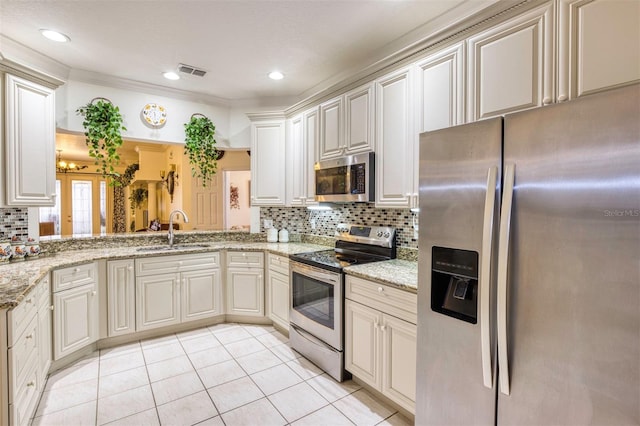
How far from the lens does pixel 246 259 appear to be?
3.47 m

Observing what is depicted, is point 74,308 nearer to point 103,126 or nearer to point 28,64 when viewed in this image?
point 103,126

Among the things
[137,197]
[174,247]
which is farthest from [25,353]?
[137,197]

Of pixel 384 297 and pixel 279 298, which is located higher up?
pixel 384 297

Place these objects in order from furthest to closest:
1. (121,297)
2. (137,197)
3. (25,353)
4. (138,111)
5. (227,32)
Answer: (137,197)
(138,111)
(121,297)
(227,32)
(25,353)

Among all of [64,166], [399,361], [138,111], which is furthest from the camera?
[64,166]

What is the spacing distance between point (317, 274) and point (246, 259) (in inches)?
47.1

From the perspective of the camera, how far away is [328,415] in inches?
80.5

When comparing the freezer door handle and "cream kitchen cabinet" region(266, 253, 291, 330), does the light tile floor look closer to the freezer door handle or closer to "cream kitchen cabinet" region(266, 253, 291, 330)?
"cream kitchen cabinet" region(266, 253, 291, 330)

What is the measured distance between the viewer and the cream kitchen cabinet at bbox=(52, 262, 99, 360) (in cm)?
249

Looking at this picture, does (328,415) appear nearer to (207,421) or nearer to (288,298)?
(207,421)

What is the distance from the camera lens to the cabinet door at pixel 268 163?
366 cm

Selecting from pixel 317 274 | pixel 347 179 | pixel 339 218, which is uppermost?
pixel 347 179

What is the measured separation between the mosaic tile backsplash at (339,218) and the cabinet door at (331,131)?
58 cm

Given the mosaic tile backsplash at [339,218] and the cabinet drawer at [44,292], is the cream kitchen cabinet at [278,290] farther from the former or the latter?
the cabinet drawer at [44,292]
